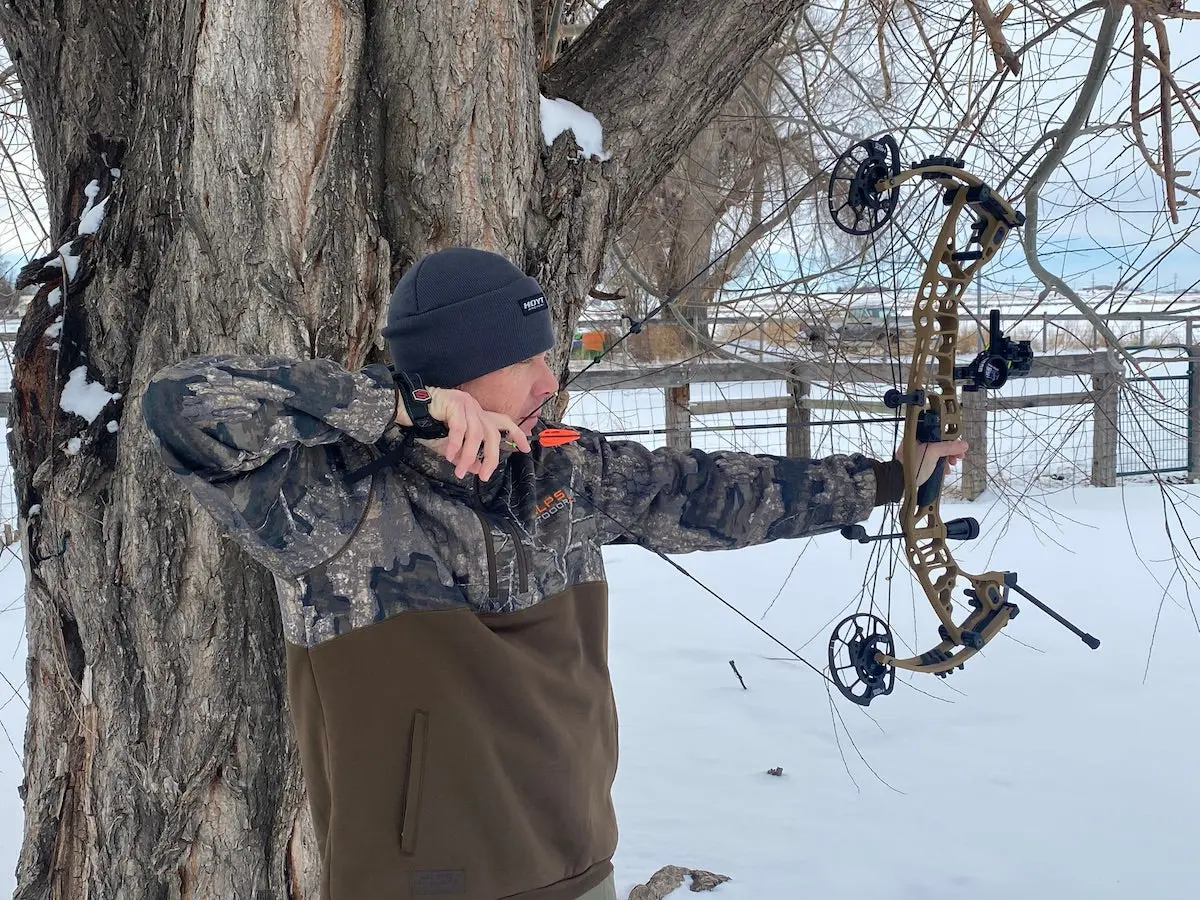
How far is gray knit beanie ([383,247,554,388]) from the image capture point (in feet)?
4.03

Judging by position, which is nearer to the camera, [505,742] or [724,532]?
[505,742]

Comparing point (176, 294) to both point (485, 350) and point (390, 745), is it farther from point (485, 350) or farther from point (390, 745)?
point (390, 745)

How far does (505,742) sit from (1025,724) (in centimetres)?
263

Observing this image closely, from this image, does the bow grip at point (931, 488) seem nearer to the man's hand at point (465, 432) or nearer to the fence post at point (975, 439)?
the man's hand at point (465, 432)

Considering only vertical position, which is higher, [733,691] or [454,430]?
[454,430]

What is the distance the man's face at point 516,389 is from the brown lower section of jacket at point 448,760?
0.83 ft

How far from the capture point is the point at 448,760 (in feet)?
3.79

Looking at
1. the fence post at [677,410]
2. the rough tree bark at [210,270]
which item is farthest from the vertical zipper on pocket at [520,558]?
the fence post at [677,410]

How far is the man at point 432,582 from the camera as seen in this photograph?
1088 millimetres

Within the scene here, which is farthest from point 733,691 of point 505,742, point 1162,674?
point 505,742

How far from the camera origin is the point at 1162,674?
3.53m

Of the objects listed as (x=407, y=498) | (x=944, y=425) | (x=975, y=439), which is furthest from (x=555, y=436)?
(x=975, y=439)

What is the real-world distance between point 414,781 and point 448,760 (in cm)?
4

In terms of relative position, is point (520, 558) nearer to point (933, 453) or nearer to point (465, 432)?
point (465, 432)
